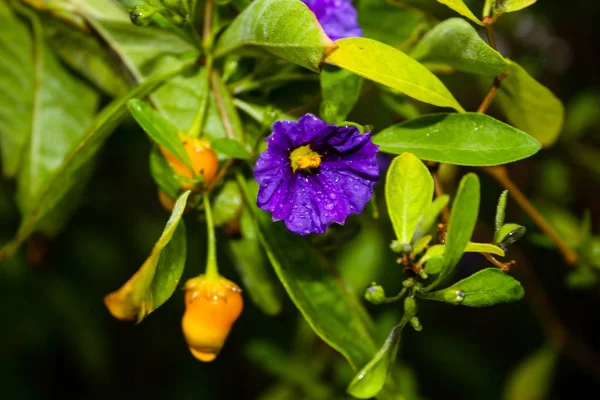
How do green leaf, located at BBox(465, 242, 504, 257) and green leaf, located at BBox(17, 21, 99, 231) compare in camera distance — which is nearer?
green leaf, located at BBox(465, 242, 504, 257)

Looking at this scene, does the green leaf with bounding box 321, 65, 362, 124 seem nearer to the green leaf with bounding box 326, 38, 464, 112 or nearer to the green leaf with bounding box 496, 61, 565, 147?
the green leaf with bounding box 326, 38, 464, 112

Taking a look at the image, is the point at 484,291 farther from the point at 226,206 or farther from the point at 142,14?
the point at 142,14

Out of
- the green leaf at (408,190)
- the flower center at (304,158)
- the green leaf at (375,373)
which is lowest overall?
the green leaf at (375,373)

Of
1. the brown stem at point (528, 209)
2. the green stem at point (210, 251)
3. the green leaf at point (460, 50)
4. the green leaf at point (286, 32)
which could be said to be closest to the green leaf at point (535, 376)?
the brown stem at point (528, 209)

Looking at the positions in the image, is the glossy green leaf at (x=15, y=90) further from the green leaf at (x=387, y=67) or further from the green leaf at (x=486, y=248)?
the green leaf at (x=486, y=248)

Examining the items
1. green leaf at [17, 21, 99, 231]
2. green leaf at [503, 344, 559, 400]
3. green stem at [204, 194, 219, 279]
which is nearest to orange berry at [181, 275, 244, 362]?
green stem at [204, 194, 219, 279]

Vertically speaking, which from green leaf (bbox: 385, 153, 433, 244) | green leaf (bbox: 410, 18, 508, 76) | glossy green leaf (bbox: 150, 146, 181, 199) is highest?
green leaf (bbox: 410, 18, 508, 76)
